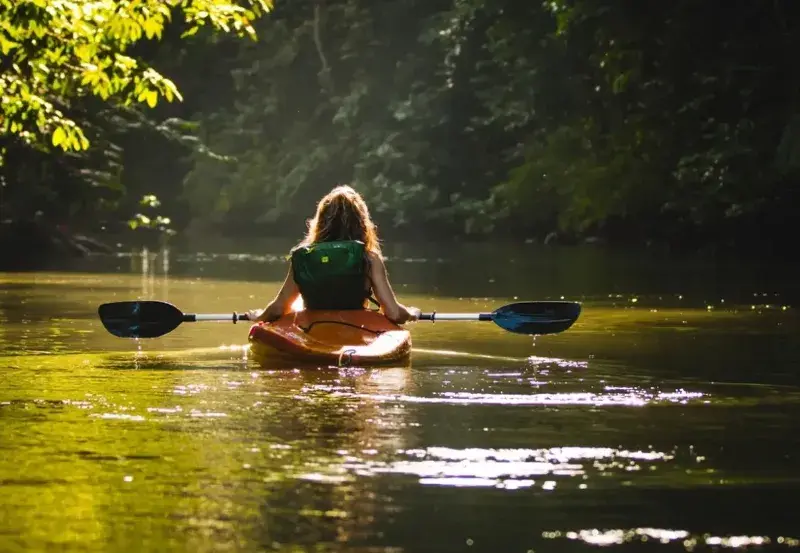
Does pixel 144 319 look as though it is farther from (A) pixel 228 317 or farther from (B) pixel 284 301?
(B) pixel 284 301

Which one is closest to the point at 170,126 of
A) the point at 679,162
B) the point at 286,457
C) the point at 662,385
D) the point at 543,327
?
the point at 679,162

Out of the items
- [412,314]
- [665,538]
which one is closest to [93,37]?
[412,314]

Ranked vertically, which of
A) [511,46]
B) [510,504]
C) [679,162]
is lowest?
[510,504]

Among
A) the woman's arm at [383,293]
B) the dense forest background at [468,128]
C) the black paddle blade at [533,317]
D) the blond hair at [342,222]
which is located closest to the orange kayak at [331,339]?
the woman's arm at [383,293]

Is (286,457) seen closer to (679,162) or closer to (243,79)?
(679,162)

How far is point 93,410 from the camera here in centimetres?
1085

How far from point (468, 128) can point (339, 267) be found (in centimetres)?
4869

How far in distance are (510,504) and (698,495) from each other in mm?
860

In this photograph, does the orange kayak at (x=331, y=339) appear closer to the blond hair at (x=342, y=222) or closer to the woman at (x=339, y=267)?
the woman at (x=339, y=267)

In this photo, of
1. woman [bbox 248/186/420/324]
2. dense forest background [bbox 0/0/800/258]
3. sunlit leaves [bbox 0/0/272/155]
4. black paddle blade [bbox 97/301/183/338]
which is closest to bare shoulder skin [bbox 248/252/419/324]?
woman [bbox 248/186/420/324]

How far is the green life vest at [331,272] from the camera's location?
14125 millimetres

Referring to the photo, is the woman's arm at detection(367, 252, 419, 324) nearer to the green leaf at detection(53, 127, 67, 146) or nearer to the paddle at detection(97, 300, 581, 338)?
the paddle at detection(97, 300, 581, 338)

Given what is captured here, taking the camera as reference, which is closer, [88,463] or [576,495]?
[576,495]

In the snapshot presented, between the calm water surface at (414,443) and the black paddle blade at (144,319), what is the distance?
0.21 meters
